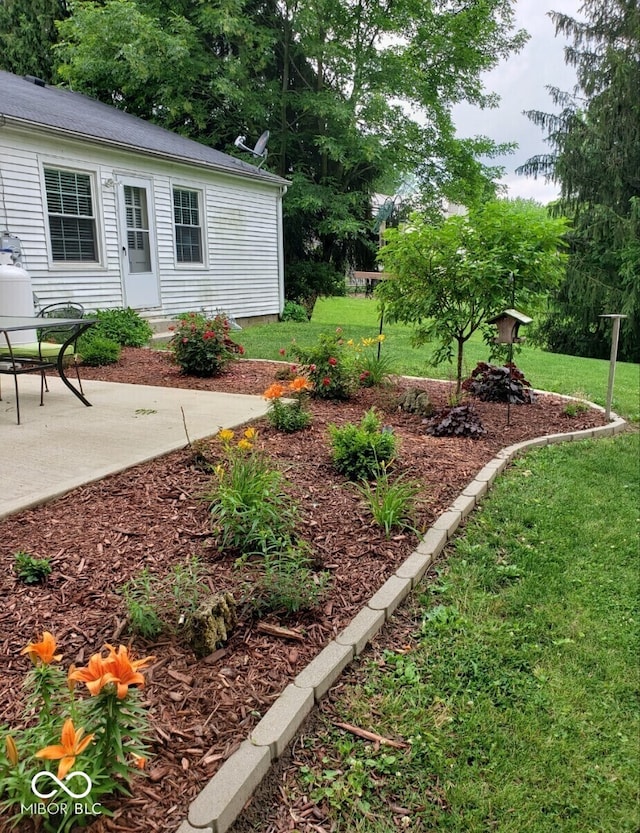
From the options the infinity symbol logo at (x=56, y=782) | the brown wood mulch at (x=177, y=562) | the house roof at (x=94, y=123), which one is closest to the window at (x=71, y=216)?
the house roof at (x=94, y=123)

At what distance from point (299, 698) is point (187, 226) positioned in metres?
10.8

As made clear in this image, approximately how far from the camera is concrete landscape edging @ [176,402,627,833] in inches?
57.5

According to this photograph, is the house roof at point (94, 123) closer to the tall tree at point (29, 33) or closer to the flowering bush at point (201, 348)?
the flowering bush at point (201, 348)

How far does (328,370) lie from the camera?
542cm

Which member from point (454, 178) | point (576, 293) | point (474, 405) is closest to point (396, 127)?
point (454, 178)

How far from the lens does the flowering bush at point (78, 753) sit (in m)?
1.29

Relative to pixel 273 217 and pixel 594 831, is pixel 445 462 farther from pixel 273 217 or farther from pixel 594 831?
pixel 273 217

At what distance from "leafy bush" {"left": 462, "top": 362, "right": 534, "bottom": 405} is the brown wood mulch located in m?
1.66

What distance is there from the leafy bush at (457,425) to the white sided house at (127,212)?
6.40 m

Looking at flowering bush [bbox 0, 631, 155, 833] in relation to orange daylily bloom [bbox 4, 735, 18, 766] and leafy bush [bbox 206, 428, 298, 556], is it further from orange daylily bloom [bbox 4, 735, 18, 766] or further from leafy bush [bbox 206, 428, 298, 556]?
leafy bush [bbox 206, 428, 298, 556]

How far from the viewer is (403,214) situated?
61.5 ft

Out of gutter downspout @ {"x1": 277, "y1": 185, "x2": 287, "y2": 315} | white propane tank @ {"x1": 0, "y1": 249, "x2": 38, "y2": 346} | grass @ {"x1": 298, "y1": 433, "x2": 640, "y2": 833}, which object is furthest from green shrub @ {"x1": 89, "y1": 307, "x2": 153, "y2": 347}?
grass @ {"x1": 298, "y1": 433, "x2": 640, "y2": 833}

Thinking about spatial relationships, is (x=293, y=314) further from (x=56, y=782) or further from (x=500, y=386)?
(x=56, y=782)

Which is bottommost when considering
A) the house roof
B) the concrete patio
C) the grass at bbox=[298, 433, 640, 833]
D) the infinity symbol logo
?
the grass at bbox=[298, 433, 640, 833]
